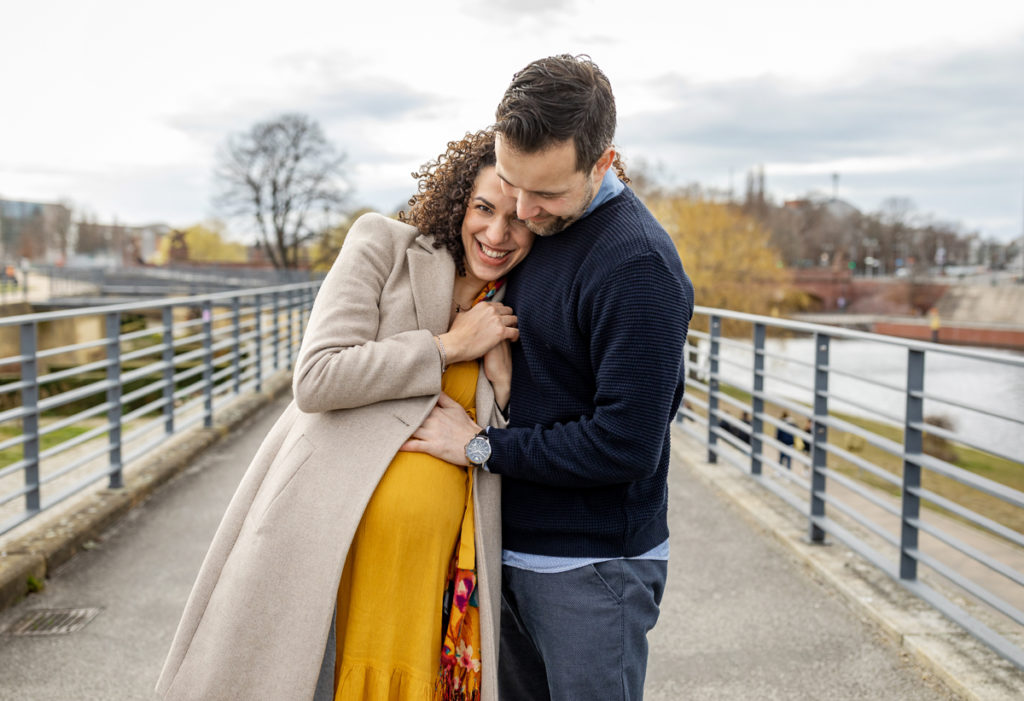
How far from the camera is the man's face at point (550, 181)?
64.6 inches

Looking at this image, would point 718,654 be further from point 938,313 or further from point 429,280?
point 938,313

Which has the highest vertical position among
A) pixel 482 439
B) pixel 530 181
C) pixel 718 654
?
pixel 530 181

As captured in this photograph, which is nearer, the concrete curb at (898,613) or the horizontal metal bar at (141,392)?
the concrete curb at (898,613)

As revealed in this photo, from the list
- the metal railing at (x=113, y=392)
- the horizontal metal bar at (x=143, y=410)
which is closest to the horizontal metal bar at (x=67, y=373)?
the metal railing at (x=113, y=392)

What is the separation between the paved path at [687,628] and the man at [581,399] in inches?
68.9

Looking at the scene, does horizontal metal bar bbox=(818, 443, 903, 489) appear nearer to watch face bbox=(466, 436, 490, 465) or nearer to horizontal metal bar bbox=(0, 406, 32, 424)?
watch face bbox=(466, 436, 490, 465)

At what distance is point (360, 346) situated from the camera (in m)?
1.83

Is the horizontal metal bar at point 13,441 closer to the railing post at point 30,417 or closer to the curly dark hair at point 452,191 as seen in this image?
the railing post at point 30,417

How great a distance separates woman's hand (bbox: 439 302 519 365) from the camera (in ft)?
6.20

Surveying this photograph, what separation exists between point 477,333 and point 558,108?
0.51 metres

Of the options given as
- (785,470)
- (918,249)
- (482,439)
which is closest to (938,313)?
(918,249)

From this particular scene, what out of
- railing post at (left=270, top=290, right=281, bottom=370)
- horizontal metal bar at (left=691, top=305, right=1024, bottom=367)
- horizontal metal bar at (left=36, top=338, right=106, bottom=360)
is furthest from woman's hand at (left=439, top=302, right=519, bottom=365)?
railing post at (left=270, top=290, right=281, bottom=370)

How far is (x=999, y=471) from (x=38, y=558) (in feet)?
82.8

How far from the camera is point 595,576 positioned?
1.88 m
